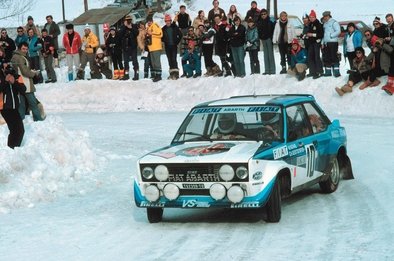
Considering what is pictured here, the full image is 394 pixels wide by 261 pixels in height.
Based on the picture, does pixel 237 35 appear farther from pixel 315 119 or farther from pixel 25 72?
pixel 315 119

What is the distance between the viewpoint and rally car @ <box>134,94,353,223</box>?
951cm

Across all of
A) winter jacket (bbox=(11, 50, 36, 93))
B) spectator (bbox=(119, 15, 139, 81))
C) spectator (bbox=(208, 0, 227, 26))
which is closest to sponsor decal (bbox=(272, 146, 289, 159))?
winter jacket (bbox=(11, 50, 36, 93))

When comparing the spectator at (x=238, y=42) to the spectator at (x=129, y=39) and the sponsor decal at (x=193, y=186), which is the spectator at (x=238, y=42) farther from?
the sponsor decal at (x=193, y=186)

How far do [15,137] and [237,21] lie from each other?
11.0m

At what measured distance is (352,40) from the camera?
74.3 ft

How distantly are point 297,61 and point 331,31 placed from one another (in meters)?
1.50

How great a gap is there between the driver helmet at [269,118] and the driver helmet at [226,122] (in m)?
0.37

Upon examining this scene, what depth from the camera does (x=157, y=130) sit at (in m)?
21.1

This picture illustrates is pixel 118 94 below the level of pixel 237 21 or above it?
below

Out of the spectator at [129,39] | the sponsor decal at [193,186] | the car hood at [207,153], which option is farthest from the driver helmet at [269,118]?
the spectator at [129,39]

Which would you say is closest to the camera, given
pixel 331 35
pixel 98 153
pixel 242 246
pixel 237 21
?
pixel 242 246

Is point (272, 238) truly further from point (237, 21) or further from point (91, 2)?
point (91, 2)

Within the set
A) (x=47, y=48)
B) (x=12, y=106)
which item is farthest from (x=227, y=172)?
(x=47, y=48)

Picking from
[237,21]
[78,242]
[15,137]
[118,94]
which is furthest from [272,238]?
[118,94]
